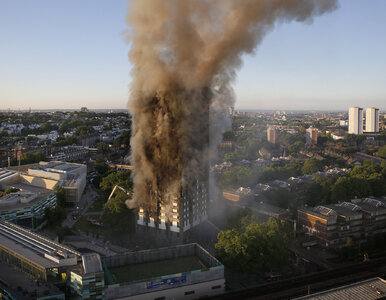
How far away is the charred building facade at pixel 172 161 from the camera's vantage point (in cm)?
1825

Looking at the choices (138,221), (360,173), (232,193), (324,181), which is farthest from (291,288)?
(360,173)

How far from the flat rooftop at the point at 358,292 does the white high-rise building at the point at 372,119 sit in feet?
270

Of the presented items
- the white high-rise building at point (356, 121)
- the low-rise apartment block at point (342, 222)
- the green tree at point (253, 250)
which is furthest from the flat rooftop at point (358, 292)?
the white high-rise building at point (356, 121)

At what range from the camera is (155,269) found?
14.3 m

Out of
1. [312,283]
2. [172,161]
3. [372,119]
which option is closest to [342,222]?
[312,283]

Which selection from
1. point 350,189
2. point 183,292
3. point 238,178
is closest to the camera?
point 183,292

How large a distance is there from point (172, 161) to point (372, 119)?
8135cm

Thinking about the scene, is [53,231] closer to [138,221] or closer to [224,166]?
[138,221]

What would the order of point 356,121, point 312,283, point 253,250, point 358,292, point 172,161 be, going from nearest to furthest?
point 358,292
point 312,283
point 253,250
point 172,161
point 356,121

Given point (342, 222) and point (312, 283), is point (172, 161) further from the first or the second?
point (342, 222)

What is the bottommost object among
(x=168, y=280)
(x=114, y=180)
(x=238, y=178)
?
(x=168, y=280)

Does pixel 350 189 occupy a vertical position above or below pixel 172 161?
below

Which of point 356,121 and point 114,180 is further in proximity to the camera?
point 356,121

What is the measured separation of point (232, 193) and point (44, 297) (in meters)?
15.7
